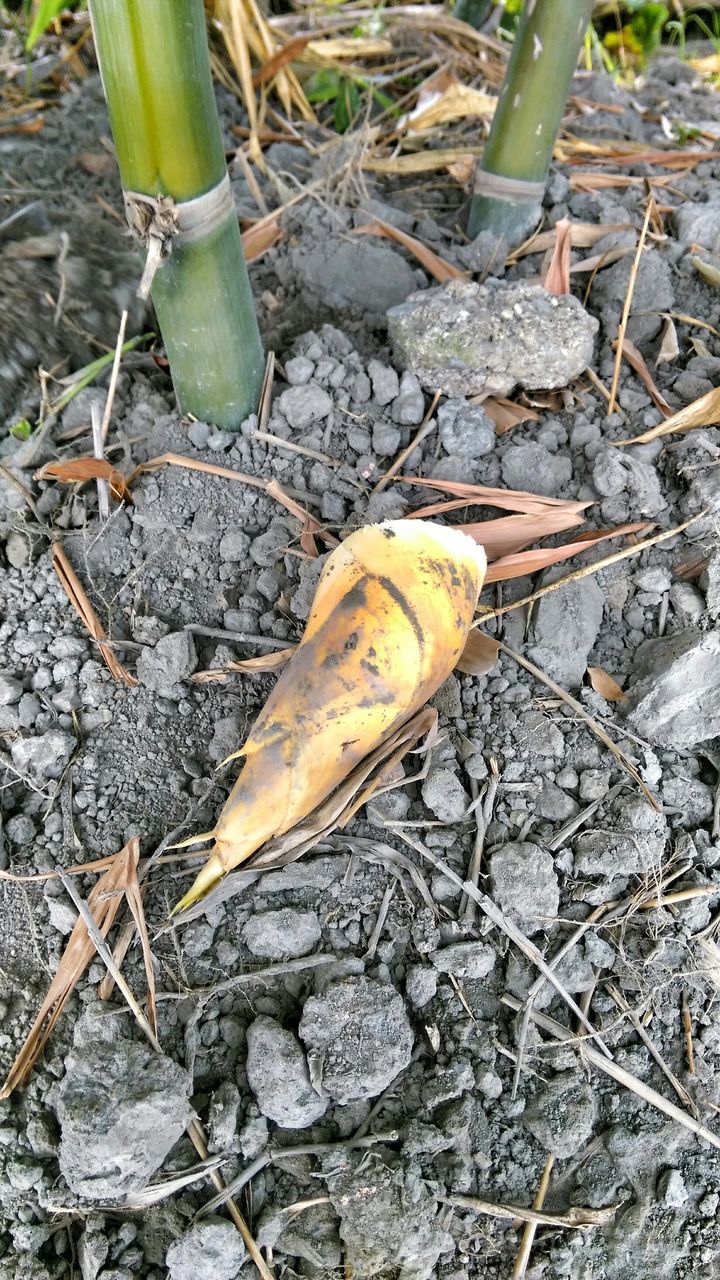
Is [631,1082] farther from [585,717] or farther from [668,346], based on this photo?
[668,346]

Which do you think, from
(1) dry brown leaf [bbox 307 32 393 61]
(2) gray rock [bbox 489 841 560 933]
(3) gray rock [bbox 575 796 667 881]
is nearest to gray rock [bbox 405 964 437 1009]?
(2) gray rock [bbox 489 841 560 933]

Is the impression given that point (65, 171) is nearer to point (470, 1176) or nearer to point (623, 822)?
point (623, 822)

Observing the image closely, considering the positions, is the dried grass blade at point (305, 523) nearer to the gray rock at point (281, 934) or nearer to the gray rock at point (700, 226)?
the gray rock at point (281, 934)

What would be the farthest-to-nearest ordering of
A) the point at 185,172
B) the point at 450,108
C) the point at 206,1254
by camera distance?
the point at 450,108 → the point at 185,172 → the point at 206,1254

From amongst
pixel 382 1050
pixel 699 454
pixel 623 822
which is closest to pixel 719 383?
pixel 699 454

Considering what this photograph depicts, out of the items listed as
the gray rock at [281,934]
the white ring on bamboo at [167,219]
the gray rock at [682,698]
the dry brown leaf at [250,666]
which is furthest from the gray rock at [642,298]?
the gray rock at [281,934]

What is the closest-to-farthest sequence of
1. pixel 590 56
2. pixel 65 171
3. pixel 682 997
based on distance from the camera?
1. pixel 682 997
2. pixel 65 171
3. pixel 590 56

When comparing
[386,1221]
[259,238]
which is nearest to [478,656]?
[386,1221]
